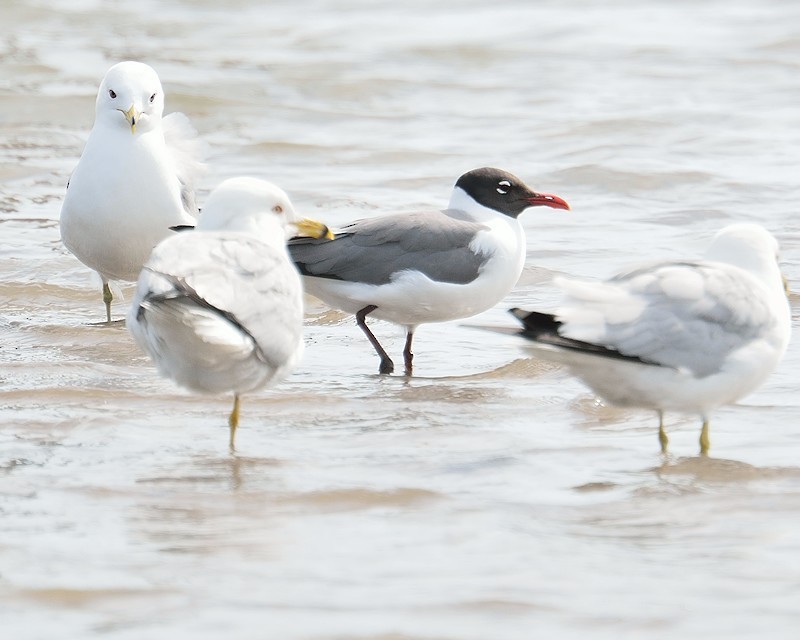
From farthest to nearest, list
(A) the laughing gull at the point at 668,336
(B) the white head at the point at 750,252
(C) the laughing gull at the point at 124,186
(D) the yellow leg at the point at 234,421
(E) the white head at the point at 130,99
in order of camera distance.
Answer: (E) the white head at the point at 130,99, (C) the laughing gull at the point at 124,186, (B) the white head at the point at 750,252, (D) the yellow leg at the point at 234,421, (A) the laughing gull at the point at 668,336

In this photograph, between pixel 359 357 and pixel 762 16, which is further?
pixel 762 16

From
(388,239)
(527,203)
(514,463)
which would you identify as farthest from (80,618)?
(527,203)

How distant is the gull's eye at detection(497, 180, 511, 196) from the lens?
25.0 feet

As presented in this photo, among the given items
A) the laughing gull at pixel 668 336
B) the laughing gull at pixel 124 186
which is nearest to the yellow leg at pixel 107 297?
the laughing gull at pixel 124 186

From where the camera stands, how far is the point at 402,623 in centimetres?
399

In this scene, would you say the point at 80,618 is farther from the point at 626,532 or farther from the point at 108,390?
the point at 108,390

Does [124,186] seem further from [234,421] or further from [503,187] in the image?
[234,421]

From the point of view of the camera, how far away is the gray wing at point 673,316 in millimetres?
5328

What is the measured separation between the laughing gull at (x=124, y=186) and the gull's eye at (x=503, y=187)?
162 cm

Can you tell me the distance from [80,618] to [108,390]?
8.18 feet

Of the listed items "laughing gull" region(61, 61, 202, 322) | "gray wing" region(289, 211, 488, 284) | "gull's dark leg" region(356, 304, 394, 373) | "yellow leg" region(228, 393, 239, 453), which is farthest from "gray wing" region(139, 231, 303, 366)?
"laughing gull" region(61, 61, 202, 322)

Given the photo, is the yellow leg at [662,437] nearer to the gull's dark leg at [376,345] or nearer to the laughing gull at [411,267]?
the laughing gull at [411,267]

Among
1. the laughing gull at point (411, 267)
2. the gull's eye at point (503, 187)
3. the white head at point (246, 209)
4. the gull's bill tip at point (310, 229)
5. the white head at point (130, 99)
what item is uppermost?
the white head at point (130, 99)

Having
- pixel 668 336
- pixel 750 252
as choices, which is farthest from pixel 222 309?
pixel 750 252
